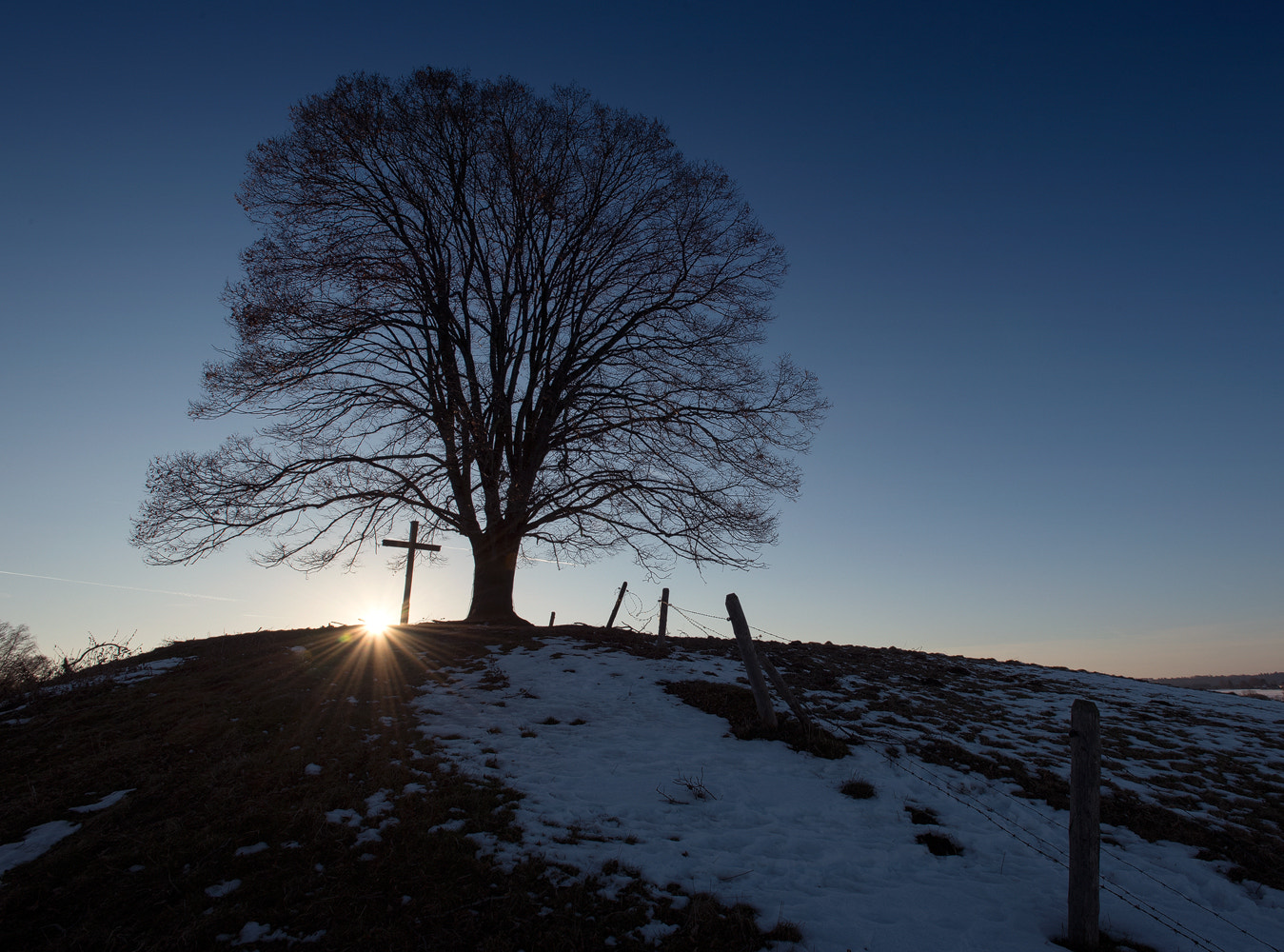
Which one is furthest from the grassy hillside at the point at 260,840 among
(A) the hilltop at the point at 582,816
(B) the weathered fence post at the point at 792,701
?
(B) the weathered fence post at the point at 792,701

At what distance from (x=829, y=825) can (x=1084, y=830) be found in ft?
7.50

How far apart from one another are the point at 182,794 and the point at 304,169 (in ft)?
41.4

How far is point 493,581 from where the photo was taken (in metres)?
14.9

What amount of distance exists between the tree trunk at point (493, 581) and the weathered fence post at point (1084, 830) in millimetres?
11710

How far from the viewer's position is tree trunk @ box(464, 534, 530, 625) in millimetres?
14750

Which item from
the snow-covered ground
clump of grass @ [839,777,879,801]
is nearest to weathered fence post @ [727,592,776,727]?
the snow-covered ground

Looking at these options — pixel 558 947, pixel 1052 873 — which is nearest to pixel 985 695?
pixel 1052 873

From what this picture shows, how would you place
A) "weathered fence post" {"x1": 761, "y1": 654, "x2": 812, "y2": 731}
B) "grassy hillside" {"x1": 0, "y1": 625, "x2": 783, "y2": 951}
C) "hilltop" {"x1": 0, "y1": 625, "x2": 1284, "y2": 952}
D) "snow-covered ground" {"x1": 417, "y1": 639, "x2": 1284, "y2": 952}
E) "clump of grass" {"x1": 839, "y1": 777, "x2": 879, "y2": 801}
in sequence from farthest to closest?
1. "weathered fence post" {"x1": 761, "y1": 654, "x2": 812, "y2": 731}
2. "clump of grass" {"x1": 839, "y1": 777, "x2": 879, "y2": 801}
3. "snow-covered ground" {"x1": 417, "y1": 639, "x2": 1284, "y2": 952}
4. "hilltop" {"x1": 0, "y1": 625, "x2": 1284, "y2": 952}
5. "grassy hillside" {"x1": 0, "y1": 625, "x2": 783, "y2": 951}

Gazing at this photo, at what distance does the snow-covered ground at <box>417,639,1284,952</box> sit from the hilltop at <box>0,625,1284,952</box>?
0.11 ft

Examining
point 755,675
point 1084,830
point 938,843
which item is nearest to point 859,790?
point 938,843

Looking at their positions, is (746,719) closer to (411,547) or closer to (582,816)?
(582,816)

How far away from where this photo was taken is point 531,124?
14.8 metres

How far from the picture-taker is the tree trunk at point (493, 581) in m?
14.8

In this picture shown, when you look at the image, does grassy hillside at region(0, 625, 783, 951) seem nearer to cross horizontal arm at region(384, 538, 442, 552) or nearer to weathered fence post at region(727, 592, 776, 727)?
weathered fence post at region(727, 592, 776, 727)
